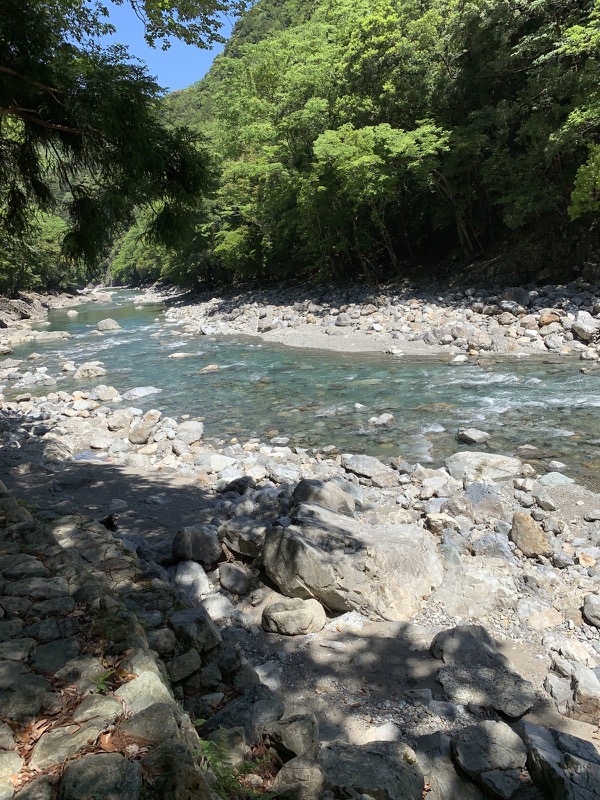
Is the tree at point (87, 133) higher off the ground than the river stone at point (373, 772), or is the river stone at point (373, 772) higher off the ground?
the tree at point (87, 133)

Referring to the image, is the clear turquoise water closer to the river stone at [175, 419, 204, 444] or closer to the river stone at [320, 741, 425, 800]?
the river stone at [175, 419, 204, 444]

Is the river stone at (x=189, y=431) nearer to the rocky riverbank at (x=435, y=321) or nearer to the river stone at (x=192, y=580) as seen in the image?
the river stone at (x=192, y=580)

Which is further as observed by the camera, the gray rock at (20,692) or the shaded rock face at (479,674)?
the shaded rock face at (479,674)

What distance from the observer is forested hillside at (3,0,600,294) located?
15.7 m

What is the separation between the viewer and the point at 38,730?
1812 mm

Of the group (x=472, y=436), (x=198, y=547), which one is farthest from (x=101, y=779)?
(x=472, y=436)

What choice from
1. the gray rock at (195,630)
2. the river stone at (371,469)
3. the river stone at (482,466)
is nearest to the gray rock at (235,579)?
the gray rock at (195,630)

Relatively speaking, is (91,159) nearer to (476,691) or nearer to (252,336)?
(476,691)

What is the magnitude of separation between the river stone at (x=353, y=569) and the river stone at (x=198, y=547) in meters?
0.60

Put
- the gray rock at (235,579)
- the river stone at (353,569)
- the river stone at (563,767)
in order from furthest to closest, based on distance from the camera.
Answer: the gray rock at (235,579)
the river stone at (353,569)
the river stone at (563,767)

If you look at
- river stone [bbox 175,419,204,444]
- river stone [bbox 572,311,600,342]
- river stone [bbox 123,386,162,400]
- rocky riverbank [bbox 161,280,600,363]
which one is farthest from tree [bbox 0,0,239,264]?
river stone [bbox 572,311,600,342]

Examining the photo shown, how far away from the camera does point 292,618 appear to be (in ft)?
13.6

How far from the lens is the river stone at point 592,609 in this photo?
4.26m

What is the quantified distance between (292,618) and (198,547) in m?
1.31
